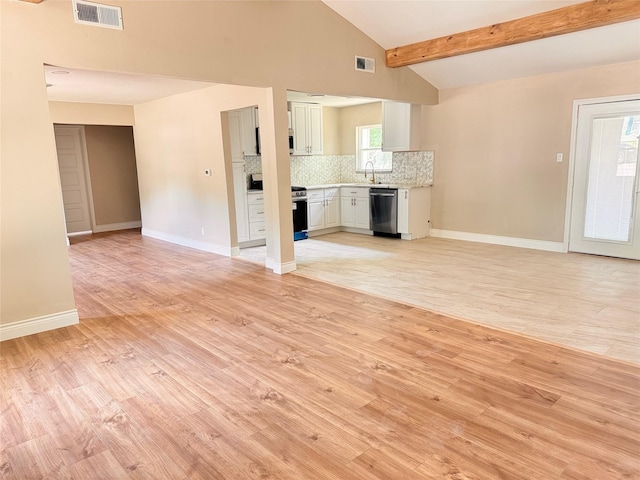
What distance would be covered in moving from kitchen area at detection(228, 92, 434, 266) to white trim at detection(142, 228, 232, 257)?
36 centimetres

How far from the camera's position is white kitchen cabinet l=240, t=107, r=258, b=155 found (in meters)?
6.46

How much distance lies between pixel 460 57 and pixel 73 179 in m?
7.68

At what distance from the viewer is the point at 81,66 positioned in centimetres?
350

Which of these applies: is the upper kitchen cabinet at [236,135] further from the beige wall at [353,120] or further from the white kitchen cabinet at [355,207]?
the beige wall at [353,120]

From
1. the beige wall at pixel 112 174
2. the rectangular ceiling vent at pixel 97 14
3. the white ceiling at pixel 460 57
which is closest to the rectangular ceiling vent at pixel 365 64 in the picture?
the white ceiling at pixel 460 57

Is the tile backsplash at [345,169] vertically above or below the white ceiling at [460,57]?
below

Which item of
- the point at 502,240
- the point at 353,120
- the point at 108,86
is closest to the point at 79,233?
the point at 108,86

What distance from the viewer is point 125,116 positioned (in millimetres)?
7711

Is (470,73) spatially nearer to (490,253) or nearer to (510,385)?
(490,253)

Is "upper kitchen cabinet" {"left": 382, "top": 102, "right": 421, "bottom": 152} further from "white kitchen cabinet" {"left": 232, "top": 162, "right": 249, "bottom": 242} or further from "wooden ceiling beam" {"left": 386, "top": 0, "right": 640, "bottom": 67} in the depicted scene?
"white kitchen cabinet" {"left": 232, "top": 162, "right": 249, "bottom": 242}

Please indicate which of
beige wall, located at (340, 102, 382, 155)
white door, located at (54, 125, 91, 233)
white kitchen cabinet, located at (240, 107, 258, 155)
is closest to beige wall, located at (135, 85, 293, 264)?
white kitchen cabinet, located at (240, 107, 258, 155)

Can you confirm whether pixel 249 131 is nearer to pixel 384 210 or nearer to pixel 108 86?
pixel 108 86

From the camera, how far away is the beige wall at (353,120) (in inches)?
322

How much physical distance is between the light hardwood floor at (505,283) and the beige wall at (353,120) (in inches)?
104
